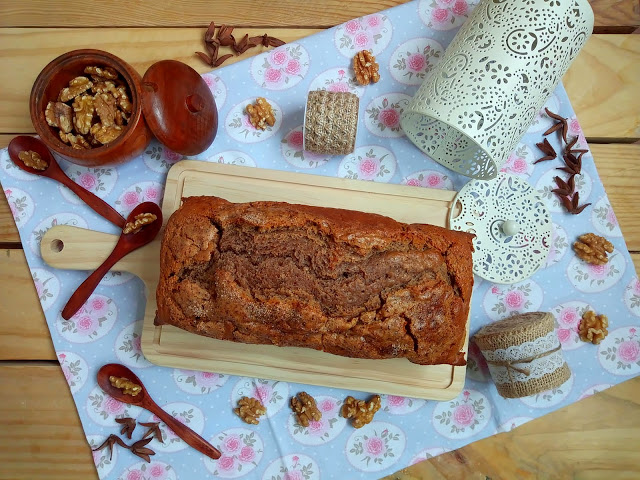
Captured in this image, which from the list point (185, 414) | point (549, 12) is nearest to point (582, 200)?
point (549, 12)

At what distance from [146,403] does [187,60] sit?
1399 millimetres

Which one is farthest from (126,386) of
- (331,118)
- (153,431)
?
(331,118)

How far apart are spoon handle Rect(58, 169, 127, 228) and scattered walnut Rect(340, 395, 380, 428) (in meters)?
→ 1.15

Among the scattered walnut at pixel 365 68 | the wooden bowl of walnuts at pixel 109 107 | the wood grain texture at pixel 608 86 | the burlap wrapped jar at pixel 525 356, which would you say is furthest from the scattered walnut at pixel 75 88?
the wood grain texture at pixel 608 86

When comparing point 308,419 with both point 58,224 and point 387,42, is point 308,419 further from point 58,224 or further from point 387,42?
point 387,42

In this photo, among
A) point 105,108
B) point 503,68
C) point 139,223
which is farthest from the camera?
point 139,223

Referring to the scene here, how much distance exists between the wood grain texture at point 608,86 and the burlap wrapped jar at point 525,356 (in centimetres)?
86

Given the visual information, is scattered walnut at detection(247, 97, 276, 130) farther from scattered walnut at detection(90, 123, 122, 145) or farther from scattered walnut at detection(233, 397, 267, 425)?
scattered walnut at detection(233, 397, 267, 425)

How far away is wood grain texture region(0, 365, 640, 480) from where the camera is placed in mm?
1911

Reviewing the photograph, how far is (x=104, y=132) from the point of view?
167 centimetres

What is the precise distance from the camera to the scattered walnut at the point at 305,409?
184 centimetres

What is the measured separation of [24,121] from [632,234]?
8.43ft

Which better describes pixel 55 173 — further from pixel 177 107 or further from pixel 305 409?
pixel 305 409

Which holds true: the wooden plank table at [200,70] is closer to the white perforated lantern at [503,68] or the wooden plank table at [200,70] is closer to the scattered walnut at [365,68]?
the scattered walnut at [365,68]
